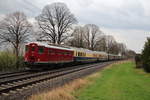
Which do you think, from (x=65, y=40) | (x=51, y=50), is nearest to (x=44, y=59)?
(x=51, y=50)

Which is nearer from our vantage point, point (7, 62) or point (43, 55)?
point (43, 55)

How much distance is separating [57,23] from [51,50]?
30.9 m

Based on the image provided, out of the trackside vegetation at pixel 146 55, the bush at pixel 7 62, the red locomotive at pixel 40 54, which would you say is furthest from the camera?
the trackside vegetation at pixel 146 55

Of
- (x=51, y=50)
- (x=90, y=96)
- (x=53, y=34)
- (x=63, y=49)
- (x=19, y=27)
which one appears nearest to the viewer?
(x=90, y=96)

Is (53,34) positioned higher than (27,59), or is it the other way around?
(53,34)

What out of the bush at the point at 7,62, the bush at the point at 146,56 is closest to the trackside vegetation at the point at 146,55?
the bush at the point at 146,56

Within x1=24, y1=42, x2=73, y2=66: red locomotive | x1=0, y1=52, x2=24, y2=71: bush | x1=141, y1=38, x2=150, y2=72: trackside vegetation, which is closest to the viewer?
x1=24, y1=42, x2=73, y2=66: red locomotive

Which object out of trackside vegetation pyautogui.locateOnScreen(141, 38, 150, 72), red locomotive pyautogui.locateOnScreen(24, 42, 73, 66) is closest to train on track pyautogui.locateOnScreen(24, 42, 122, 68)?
red locomotive pyautogui.locateOnScreen(24, 42, 73, 66)

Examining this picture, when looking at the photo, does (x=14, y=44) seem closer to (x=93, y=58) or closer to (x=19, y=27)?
(x=19, y=27)

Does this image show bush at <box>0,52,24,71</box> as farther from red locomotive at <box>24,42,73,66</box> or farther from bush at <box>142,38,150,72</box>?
bush at <box>142,38,150,72</box>

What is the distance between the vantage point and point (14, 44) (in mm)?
44625

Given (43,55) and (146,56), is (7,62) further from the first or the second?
(146,56)

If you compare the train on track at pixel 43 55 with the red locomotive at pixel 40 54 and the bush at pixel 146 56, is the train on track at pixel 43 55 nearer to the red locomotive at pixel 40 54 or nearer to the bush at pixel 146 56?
the red locomotive at pixel 40 54

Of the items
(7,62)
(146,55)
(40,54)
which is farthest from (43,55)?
(146,55)
